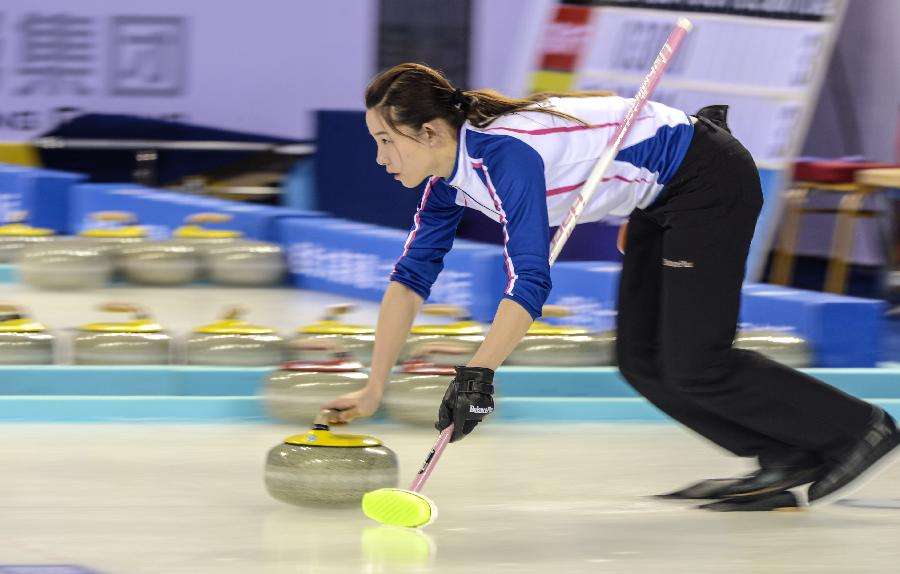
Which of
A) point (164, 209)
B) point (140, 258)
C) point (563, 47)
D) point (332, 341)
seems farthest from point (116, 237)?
point (563, 47)

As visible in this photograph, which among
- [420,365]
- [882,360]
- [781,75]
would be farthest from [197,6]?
[420,365]

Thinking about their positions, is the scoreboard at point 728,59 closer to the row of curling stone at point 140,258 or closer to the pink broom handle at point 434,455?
the row of curling stone at point 140,258

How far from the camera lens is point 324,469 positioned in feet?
9.46

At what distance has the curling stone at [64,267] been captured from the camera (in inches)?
245

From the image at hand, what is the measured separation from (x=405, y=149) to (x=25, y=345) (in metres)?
1.78

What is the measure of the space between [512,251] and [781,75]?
15.5 feet

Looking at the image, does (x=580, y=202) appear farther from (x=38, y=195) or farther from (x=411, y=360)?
(x=38, y=195)

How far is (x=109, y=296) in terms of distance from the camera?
6156mm

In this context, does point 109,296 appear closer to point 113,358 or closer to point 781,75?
point 113,358

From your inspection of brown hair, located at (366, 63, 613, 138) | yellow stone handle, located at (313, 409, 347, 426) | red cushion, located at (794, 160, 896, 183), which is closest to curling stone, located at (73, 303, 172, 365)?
yellow stone handle, located at (313, 409, 347, 426)

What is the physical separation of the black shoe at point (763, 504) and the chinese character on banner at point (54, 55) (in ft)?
23.5

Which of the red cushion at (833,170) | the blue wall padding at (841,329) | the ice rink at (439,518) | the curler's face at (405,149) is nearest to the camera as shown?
the ice rink at (439,518)

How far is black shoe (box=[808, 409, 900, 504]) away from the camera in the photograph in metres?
2.92

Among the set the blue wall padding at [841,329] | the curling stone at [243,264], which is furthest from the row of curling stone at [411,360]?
the curling stone at [243,264]
